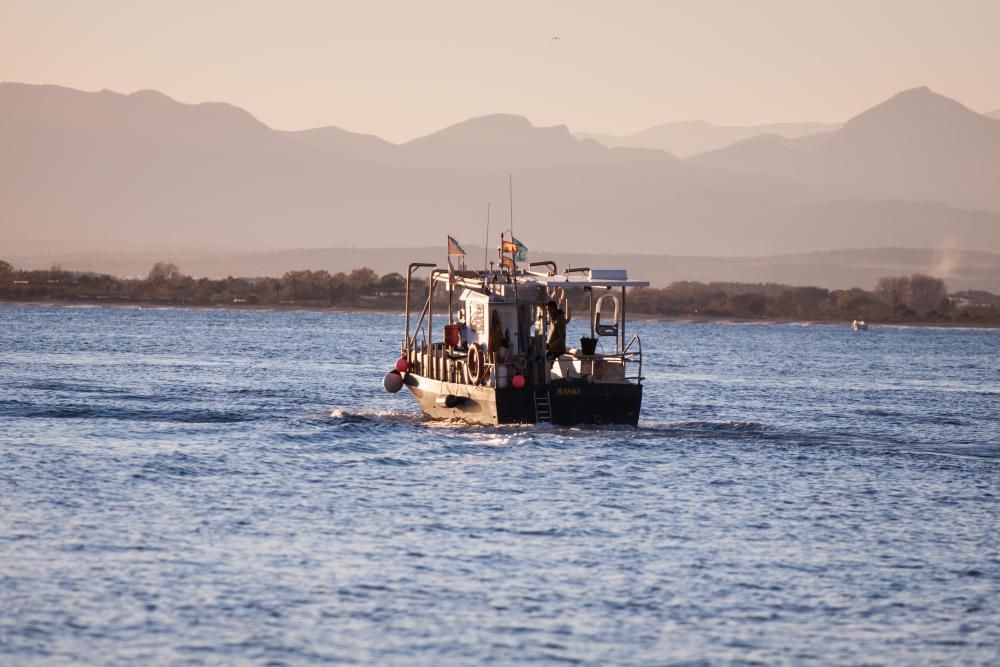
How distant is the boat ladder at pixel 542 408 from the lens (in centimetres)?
3869

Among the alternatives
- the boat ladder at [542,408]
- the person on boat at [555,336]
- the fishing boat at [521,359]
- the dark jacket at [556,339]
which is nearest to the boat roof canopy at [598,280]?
the fishing boat at [521,359]

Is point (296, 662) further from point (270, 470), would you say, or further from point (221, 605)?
point (270, 470)

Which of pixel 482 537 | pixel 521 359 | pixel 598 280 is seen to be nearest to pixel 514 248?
pixel 598 280

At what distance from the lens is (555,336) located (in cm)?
3991

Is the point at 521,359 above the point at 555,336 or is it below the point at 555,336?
below

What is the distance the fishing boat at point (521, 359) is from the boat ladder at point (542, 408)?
3cm

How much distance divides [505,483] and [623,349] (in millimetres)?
9235

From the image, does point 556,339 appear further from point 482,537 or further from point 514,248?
point 482,537

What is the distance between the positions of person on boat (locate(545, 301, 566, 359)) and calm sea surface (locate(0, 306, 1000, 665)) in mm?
2361

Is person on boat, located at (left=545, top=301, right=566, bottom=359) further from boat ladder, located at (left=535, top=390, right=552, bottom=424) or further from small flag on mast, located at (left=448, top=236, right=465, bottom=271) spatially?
small flag on mast, located at (left=448, top=236, right=465, bottom=271)

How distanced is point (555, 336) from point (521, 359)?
1270mm

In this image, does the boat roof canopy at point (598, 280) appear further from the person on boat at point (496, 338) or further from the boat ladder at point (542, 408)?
the boat ladder at point (542, 408)

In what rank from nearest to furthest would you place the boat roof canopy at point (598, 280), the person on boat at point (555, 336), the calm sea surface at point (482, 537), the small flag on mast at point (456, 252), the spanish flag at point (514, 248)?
1. the calm sea surface at point (482, 537)
2. the boat roof canopy at point (598, 280)
3. the person on boat at point (555, 336)
4. the spanish flag at point (514, 248)
5. the small flag on mast at point (456, 252)

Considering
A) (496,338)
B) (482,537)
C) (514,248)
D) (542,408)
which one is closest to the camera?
(482,537)
